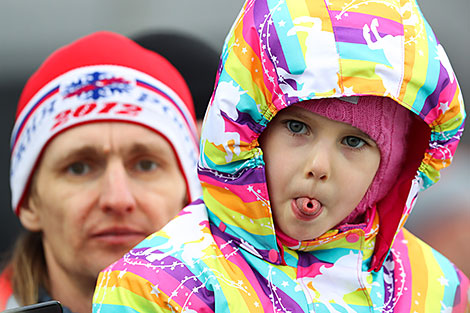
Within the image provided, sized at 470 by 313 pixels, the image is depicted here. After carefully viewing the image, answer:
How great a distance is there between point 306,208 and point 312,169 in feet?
0.27

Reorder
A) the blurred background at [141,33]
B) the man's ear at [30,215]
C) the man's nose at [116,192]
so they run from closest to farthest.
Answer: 1. the man's nose at [116,192]
2. the man's ear at [30,215]
3. the blurred background at [141,33]

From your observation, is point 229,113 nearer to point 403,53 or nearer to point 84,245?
point 403,53

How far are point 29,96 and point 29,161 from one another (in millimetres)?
222

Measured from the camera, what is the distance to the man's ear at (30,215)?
2.41 meters

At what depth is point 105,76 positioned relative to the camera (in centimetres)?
230

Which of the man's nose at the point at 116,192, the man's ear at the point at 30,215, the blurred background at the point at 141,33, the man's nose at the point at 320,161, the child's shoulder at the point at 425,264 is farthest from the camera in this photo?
the blurred background at the point at 141,33

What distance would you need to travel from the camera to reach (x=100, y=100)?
225cm

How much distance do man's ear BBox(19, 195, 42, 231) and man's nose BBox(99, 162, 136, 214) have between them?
13.1 inches

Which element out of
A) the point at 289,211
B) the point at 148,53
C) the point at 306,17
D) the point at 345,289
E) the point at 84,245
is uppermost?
the point at 306,17

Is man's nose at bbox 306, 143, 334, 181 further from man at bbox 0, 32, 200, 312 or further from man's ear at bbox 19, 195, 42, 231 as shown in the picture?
man's ear at bbox 19, 195, 42, 231

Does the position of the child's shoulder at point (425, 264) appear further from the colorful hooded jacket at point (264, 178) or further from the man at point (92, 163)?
the man at point (92, 163)

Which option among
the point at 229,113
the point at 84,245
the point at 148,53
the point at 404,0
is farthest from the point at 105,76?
the point at 404,0

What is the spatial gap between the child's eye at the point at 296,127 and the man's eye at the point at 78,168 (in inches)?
36.0

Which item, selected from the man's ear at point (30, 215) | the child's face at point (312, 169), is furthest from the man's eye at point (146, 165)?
the child's face at point (312, 169)
